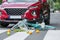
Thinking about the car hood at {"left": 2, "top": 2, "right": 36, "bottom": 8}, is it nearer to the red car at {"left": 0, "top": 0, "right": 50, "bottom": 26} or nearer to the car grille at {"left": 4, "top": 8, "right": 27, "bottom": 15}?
the red car at {"left": 0, "top": 0, "right": 50, "bottom": 26}

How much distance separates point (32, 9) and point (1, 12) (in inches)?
62.9

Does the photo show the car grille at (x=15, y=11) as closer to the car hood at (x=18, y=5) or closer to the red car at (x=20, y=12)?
the red car at (x=20, y=12)

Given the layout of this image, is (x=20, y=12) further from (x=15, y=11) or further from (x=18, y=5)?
(x=18, y=5)

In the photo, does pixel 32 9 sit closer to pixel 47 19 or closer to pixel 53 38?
pixel 47 19

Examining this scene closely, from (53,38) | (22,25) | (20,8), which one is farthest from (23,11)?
(53,38)

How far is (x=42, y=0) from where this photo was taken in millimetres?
17125

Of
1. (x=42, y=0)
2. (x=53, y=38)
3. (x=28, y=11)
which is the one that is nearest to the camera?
(x=53, y=38)

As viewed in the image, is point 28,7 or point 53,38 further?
point 28,7

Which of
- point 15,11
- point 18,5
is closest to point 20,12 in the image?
point 15,11

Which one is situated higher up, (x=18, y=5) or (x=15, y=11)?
(x=18, y=5)

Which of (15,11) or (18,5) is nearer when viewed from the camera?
(15,11)

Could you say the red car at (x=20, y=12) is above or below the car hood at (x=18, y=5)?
below

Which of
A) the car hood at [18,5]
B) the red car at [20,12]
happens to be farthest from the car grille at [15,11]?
the car hood at [18,5]

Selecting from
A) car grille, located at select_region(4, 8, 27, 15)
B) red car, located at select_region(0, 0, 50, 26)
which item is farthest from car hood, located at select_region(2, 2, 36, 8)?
car grille, located at select_region(4, 8, 27, 15)
